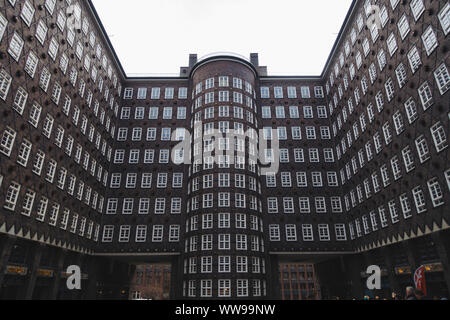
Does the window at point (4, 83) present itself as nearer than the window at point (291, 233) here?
Yes

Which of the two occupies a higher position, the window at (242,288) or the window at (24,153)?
the window at (24,153)

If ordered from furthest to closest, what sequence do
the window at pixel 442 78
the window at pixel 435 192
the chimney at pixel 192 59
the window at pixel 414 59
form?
the chimney at pixel 192 59
the window at pixel 414 59
the window at pixel 435 192
the window at pixel 442 78

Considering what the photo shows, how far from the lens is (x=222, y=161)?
1869 inches

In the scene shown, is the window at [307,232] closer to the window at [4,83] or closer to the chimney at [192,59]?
the window at [4,83]

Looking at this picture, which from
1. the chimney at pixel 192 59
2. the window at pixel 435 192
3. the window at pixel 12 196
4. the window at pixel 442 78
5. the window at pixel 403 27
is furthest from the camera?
the chimney at pixel 192 59

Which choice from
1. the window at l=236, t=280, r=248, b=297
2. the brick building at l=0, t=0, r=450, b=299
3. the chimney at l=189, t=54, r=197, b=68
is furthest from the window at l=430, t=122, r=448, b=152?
the chimney at l=189, t=54, r=197, b=68

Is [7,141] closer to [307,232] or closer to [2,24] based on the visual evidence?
[2,24]

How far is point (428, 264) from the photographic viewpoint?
28.3 meters

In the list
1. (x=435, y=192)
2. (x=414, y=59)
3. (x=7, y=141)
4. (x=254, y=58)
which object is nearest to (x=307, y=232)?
(x=435, y=192)

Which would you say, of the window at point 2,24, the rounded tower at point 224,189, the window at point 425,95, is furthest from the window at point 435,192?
the window at point 2,24

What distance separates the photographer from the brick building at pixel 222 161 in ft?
94.2
